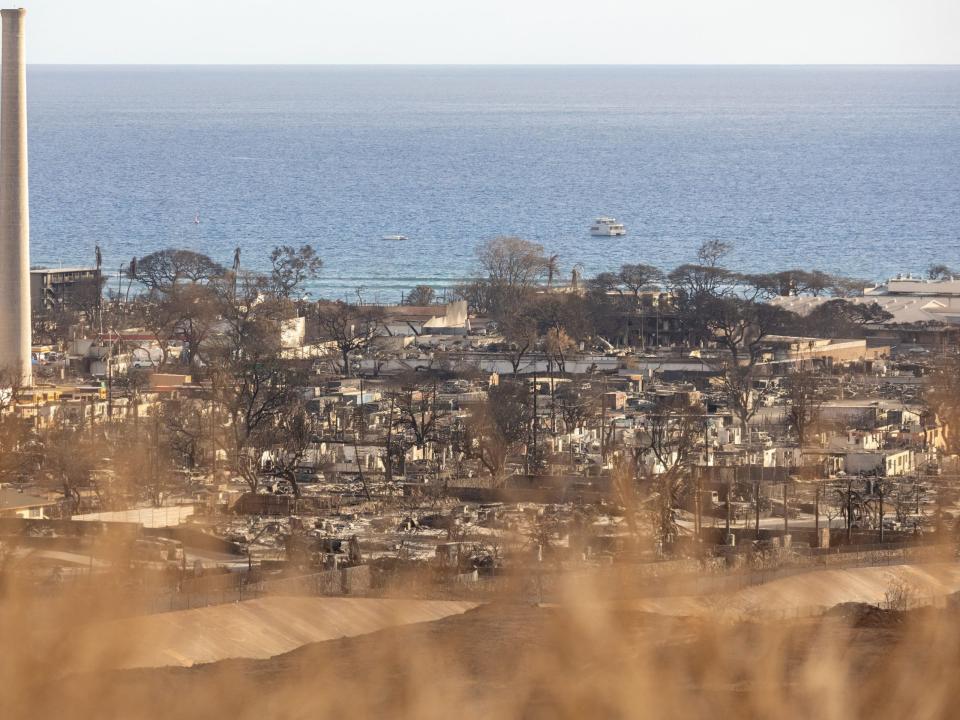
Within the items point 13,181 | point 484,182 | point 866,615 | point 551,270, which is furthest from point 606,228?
point 866,615

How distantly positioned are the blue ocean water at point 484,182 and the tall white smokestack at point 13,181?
27.4 ft

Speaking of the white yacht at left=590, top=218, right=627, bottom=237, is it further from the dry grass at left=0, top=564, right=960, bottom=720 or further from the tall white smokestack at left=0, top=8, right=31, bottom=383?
the dry grass at left=0, top=564, right=960, bottom=720

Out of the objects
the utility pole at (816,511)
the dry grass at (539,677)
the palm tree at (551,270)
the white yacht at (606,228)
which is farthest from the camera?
the white yacht at (606,228)

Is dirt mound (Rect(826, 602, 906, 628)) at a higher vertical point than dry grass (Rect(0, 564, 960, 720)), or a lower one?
lower

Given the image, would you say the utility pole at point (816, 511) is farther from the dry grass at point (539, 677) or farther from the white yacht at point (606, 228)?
the white yacht at point (606, 228)

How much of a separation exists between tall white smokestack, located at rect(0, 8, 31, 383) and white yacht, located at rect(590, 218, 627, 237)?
21398 millimetres

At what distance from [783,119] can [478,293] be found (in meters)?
A: 74.5

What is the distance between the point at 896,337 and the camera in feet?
68.6

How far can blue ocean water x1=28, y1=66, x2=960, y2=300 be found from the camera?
37031mm

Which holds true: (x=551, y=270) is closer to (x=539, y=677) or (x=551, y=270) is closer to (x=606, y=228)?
(x=606, y=228)

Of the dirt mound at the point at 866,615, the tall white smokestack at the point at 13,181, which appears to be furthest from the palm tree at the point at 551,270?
the dirt mound at the point at 866,615

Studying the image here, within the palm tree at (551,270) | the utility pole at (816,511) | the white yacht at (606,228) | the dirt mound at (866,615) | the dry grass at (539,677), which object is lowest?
the white yacht at (606,228)

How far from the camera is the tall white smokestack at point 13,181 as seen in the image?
19031 mm

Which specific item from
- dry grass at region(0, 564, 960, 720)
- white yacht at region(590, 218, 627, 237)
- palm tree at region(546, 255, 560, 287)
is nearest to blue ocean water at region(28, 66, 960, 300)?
white yacht at region(590, 218, 627, 237)
